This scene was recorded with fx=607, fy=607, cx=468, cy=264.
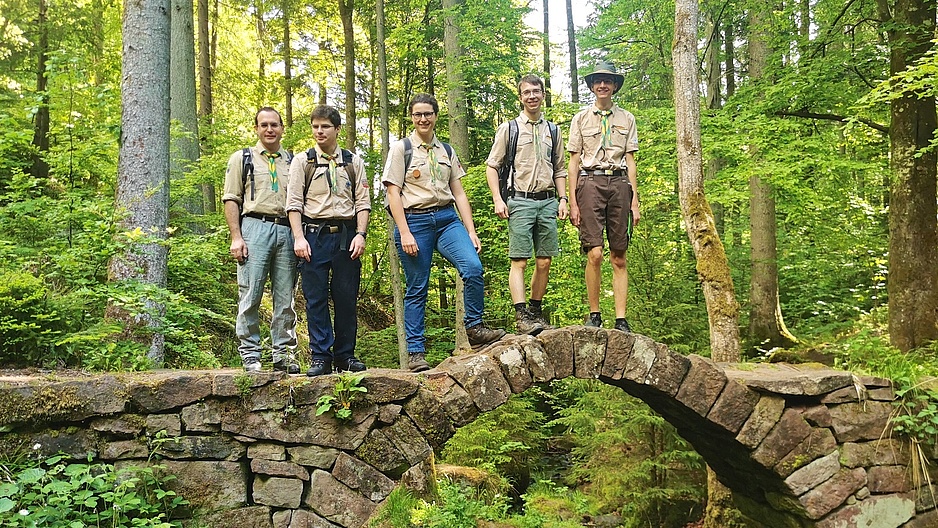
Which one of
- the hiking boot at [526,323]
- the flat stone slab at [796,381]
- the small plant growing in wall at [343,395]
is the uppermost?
the hiking boot at [526,323]

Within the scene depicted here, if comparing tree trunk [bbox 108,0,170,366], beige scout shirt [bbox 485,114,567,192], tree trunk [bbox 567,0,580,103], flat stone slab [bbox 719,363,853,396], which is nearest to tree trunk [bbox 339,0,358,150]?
tree trunk [bbox 108,0,170,366]

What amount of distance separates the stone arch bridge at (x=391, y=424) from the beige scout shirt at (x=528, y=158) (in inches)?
47.1

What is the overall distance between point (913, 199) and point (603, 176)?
5.14m

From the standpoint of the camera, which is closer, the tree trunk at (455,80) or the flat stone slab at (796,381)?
the flat stone slab at (796,381)

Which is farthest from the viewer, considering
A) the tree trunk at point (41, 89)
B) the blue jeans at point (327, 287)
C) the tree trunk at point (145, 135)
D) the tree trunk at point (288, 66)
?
the tree trunk at point (288, 66)

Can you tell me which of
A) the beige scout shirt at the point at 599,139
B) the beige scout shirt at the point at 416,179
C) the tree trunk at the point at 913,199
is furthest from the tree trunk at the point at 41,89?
the tree trunk at the point at 913,199

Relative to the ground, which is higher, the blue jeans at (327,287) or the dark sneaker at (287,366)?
the blue jeans at (327,287)

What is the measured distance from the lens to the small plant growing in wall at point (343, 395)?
14.1 ft

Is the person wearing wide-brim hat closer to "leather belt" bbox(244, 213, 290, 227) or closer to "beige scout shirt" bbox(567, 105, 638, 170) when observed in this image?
"beige scout shirt" bbox(567, 105, 638, 170)

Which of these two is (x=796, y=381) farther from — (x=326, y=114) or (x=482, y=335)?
(x=326, y=114)

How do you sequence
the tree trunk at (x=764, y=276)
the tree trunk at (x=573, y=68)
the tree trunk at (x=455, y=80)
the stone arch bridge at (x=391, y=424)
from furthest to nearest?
the tree trunk at (x=573, y=68) → the tree trunk at (x=764, y=276) → the tree trunk at (x=455, y=80) → the stone arch bridge at (x=391, y=424)

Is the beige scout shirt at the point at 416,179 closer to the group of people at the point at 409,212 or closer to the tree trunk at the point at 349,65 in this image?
the group of people at the point at 409,212

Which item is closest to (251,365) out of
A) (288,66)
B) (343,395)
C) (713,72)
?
(343,395)

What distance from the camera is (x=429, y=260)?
452 centimetres
